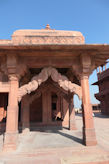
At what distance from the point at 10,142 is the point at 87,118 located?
310cm

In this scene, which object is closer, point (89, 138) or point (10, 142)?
point (10, 142)

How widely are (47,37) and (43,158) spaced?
625cm

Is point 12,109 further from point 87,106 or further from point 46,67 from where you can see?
point 87,106

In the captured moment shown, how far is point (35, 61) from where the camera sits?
5039mm

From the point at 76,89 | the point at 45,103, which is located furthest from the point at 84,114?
the point at 45,103

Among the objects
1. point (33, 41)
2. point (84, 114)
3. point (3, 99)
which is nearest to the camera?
point (84, 114)

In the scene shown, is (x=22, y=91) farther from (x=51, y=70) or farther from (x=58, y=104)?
(x=58, y=104)

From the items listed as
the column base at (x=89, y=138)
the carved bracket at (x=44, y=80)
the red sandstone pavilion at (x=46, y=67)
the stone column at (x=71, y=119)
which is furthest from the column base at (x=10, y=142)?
the stone column at (x=71, y=119)

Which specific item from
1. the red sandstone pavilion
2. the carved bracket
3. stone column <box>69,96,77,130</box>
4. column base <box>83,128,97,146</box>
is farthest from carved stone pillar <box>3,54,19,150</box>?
stone column <box>69,96,77,130</box>

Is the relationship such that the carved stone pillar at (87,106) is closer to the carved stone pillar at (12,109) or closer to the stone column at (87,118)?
the stone column at (87,118)

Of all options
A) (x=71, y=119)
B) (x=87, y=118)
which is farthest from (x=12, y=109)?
(x=71, y=119)

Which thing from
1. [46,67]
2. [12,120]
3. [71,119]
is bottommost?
[71,119]

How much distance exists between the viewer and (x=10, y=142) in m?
4.07

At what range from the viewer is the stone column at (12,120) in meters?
4.05
